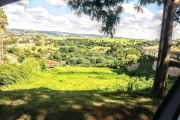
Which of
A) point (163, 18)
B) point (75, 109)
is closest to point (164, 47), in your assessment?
point (163, 18)

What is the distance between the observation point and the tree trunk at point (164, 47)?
421 centimetres

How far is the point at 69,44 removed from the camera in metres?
63.3

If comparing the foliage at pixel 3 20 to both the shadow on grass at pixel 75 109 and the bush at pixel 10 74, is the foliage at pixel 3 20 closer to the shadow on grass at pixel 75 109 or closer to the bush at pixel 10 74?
the bush at pixel 10 74

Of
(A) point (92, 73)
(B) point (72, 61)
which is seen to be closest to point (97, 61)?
(B) point (72, 61)

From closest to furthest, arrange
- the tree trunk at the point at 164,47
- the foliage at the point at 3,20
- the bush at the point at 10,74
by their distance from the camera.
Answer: the tree trunk at the point at 164,47 → the bush at the point at 10,74 → the foliage at the point at 3,20

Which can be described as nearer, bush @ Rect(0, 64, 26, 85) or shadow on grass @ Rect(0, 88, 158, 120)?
shadow on grass @ Rect(0, 88, 158, 120)

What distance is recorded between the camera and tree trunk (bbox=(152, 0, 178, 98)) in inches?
166

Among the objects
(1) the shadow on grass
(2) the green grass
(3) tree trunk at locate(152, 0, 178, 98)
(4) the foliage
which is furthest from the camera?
(2) the green grass

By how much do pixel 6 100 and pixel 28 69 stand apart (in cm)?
2246

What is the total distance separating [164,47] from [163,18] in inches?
24.8

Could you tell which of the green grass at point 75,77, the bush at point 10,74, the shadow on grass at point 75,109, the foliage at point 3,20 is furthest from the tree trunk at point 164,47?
the foliage at point 3,20

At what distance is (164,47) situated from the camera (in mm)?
4293

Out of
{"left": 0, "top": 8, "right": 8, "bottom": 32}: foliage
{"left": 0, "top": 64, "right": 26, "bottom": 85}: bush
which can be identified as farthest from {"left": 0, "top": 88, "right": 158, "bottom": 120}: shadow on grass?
{"left": 0, "top": 8, "right": 8, "bottom": 32}: foliage

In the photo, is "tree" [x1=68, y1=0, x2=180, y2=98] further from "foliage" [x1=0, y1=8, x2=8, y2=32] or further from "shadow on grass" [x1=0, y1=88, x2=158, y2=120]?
"foliage" [x1=0, y1=8, x2=8, y2=32]
